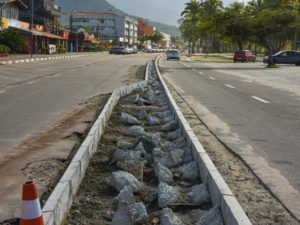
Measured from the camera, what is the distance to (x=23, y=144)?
7875 mm

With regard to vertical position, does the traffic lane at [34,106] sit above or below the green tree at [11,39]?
below

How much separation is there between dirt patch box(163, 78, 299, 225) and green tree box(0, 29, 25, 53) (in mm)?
48960

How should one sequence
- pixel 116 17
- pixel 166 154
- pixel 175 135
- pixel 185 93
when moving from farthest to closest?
pixel 116 17 < pixel 185 93 < pixel 175 135 < pixel 166 154

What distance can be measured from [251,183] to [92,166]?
6.76 ft

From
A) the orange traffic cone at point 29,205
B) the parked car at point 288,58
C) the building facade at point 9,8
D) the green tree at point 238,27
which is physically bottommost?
the parked car at point 288,58

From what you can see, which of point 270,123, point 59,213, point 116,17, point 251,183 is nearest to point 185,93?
point 270,123

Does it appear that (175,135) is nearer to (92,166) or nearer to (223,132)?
(223,132)

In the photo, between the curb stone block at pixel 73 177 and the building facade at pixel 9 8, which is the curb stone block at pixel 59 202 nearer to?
the curb stone block at pixel 73 177

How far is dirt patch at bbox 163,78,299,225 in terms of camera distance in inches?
185

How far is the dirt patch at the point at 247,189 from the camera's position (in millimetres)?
4707

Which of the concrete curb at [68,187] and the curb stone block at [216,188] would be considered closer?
the concrete curb at [68,187]

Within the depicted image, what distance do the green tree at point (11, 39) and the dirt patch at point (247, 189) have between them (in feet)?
161

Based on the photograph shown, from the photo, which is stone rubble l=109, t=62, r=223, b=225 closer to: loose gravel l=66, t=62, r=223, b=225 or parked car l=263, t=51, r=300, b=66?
loose gravel l=66, t=62, r=223, b=225

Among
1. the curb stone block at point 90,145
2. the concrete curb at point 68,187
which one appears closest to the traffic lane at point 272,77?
the curb stone block at point 90,145
